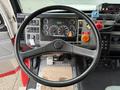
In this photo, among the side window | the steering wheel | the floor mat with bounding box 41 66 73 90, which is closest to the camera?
the steering wheel

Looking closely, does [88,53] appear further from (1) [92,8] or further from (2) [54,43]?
(1) [92,8]

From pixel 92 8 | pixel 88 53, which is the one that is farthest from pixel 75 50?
pixel 92 8

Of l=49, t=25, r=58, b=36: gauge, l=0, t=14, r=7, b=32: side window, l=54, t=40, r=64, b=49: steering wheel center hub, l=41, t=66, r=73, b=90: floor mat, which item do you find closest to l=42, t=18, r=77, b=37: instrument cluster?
l=49, t=25, r=58, b=36: gauge

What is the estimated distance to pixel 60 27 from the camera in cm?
199

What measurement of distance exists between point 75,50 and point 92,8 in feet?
Result: 2.08

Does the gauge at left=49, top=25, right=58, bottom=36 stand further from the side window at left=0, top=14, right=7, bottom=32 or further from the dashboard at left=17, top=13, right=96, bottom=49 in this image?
the side window at left=0, top=14, right=7, bottom=32

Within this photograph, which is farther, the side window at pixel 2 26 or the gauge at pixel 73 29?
the side window at pixel 2 26

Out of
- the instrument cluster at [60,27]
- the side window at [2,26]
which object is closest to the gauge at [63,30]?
the instrument cluster at [60,27]

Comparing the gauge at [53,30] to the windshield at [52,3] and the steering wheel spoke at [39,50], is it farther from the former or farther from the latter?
the windshield at [52,3]

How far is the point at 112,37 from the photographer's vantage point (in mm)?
2115

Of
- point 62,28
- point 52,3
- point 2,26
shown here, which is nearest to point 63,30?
point 62,28

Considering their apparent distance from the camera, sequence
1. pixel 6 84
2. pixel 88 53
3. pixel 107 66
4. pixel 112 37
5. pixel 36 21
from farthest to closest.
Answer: pixel 6 84, pixel 107 66, pixel 112 37, pixel 36 21, pixel 88 53

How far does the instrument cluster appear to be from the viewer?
1.99m

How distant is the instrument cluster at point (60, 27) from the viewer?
1.99 m
